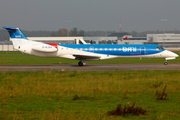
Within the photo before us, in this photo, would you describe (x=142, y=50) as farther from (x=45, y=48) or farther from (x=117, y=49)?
(x=45, y=48)

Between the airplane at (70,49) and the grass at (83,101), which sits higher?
the airplane at (70,49)

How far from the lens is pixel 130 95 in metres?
13.3

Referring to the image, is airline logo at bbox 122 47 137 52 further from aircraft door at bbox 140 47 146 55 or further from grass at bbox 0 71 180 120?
grass at bbox 0 71 180 120

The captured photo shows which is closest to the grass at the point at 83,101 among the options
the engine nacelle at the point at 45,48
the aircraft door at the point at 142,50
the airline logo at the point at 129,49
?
the airline logo at the point at 129,49

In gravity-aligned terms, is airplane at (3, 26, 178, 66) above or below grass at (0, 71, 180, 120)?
above

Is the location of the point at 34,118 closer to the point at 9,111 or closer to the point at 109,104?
the point at 9,111

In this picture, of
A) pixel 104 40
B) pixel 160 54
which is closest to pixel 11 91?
pixel 160 54

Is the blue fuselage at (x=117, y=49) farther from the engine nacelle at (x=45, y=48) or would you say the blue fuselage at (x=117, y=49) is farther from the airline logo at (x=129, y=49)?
the engine nacelle at (x=45, y=48)

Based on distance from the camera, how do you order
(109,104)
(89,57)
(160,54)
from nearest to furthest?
1. (109,104)
2. (89,57)
3. (160,54)

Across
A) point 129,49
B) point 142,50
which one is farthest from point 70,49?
point 142,50

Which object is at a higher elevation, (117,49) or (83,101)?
(117,49)

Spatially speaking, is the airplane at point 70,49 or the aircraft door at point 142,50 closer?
the airplane at point 70,49

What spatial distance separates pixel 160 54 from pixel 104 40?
87.3m

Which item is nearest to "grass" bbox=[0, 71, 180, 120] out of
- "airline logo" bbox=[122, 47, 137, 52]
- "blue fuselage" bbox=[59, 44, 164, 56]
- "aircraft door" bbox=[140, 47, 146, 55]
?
"blue fuselage" bbox=[59, 44, 164, 56]
